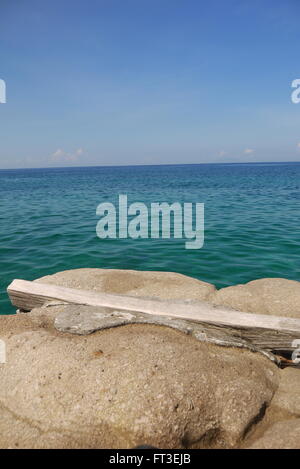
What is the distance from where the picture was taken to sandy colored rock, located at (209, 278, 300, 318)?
621 centimetres

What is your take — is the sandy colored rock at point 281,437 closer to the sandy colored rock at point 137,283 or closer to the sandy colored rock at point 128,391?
the sandy colored rock at point 128,391

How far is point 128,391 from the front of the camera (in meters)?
3.52

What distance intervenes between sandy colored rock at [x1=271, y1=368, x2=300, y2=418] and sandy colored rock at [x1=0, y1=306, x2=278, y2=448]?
10cm

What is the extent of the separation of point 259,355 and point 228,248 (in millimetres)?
7293

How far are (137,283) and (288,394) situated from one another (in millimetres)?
4296

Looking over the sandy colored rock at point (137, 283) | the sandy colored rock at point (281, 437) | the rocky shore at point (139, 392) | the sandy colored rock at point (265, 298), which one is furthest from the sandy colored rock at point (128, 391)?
the sandy colored rock at point (137, 283)

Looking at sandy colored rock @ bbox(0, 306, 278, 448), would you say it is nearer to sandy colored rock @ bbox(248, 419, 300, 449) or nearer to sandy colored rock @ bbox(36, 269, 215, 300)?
sandy colored rock @ bbox(248, 419, 300, 449)

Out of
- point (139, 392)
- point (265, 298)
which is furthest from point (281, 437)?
point (265, 298)

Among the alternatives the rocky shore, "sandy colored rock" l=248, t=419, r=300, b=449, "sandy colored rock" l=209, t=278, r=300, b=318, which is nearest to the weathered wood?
the rocky shore

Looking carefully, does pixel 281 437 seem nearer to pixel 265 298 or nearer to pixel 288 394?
pixel 288 394

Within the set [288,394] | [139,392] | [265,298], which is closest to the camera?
[139,392]
